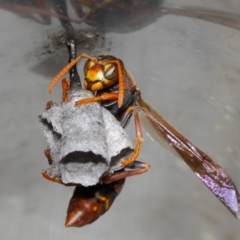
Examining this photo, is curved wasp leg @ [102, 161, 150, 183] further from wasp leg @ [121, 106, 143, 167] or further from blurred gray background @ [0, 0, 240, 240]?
blurred gray background @ [0, 0, 240, 240]

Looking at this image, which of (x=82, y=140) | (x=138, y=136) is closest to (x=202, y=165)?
(x=138, y=136)

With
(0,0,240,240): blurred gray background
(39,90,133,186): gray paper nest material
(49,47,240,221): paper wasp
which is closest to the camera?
(39,90,133,186): gray paper nest material

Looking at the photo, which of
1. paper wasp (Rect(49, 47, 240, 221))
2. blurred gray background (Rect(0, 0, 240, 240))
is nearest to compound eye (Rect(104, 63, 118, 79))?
paper wasp (Rect(49, 47, 240, 221))

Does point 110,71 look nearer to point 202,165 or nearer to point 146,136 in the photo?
point 202,165

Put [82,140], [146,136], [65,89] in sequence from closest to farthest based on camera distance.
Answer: [82,140]
[65,89]
[146,136]

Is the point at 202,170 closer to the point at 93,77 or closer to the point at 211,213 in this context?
the point at 93,77

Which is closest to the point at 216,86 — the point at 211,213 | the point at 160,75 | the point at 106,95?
the point at 160,75

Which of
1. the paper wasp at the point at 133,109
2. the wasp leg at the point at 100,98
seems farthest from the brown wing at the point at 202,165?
the wasp leg at the point at 100,98
